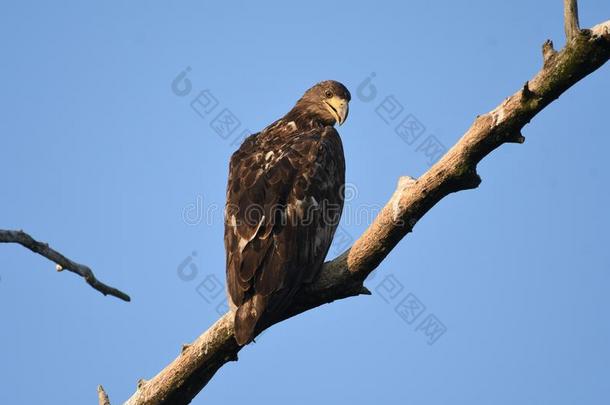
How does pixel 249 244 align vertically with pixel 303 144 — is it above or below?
below

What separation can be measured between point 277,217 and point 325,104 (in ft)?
8.37

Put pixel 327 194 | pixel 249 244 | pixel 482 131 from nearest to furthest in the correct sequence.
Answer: pixel 482 131, pixel 249 244, pixel 327 194

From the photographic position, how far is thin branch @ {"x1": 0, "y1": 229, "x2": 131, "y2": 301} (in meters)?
4.16

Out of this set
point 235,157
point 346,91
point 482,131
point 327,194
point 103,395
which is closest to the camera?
point 482,131

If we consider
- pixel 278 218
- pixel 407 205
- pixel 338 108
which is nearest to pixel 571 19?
pixel 407 205

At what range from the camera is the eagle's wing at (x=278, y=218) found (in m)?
6.14

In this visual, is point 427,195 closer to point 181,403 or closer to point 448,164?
point 448,164

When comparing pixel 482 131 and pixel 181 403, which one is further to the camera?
pixel 181 403

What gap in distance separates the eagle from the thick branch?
0.19 meters

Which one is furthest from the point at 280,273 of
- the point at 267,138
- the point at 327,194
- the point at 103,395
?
the point at 267,138

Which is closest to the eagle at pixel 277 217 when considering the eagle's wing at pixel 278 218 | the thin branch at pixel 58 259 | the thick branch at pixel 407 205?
the eagle's wing at pixel 278 218

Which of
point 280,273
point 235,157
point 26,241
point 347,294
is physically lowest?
point 347,294

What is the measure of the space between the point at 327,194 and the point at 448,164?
1.79 m

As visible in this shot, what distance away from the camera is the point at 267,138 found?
25.8 feet
